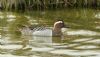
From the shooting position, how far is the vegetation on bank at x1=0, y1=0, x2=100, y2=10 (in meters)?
16.9

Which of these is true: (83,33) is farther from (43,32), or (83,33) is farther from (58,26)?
(43,32)

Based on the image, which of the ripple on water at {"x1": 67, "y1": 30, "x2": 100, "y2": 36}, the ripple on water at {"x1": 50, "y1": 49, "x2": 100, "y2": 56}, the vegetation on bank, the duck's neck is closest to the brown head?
the duck's neck

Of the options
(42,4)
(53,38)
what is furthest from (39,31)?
(42,4)

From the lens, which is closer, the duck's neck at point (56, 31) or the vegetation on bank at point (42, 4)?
the duck's neck at point (56, 31)

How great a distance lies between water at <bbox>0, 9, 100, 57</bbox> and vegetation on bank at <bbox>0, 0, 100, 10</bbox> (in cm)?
38

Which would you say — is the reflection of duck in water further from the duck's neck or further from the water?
the water

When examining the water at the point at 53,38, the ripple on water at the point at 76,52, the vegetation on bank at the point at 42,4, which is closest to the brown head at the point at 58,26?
the water at the point at 53,38

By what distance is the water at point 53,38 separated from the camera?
10.1 metres

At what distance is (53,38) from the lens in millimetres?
12461

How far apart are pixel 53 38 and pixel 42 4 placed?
17.0 ft

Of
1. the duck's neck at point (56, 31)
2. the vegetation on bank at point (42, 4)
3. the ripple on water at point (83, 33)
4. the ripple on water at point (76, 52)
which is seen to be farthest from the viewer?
the vegetation on bank at point (42, 4)

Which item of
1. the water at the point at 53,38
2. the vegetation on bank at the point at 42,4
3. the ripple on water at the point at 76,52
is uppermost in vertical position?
the vegetation on bank at the point at 42,4

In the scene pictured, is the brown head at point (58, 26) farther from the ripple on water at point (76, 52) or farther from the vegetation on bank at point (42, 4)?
the vegetation on bank at point (42, 4)

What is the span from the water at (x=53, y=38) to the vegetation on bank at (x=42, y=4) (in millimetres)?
379
